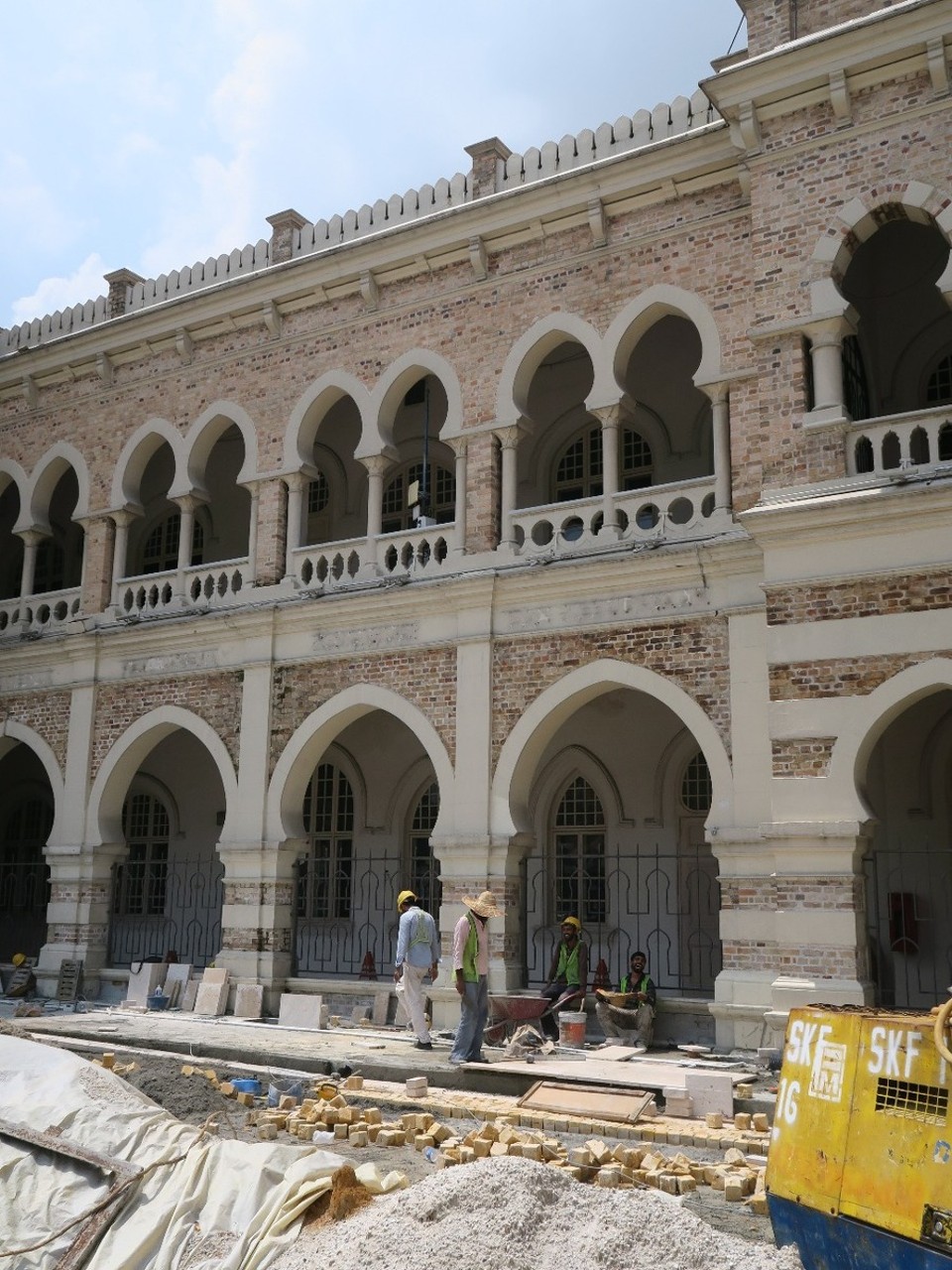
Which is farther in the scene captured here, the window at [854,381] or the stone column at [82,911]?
the stone column at [82,911]

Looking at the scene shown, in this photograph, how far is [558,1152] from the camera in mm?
7551

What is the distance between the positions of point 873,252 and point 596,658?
5.60 meters

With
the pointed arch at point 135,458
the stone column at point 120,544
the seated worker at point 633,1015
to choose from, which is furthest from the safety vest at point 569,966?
the pointed arch at point 135,458

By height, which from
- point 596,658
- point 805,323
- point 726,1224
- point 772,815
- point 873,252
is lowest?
point 726,1224

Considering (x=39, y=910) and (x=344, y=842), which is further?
(x=39, y=910)

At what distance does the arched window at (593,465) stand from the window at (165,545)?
6.22 meters

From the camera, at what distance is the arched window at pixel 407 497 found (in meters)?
17.1

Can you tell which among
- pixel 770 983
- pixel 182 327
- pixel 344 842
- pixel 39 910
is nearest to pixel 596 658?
pixel 770 983

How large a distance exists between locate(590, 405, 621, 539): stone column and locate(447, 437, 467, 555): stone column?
1.71 metres

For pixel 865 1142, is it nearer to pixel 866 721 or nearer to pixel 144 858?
pixel 866 721

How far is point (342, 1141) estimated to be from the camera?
27.4 feet

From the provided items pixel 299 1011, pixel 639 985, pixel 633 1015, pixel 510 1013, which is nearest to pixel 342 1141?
pixel 510 1013

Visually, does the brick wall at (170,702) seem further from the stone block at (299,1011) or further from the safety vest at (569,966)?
the safety vest at (569,966)

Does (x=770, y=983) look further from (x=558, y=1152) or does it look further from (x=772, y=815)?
(x=558, y=1152)
